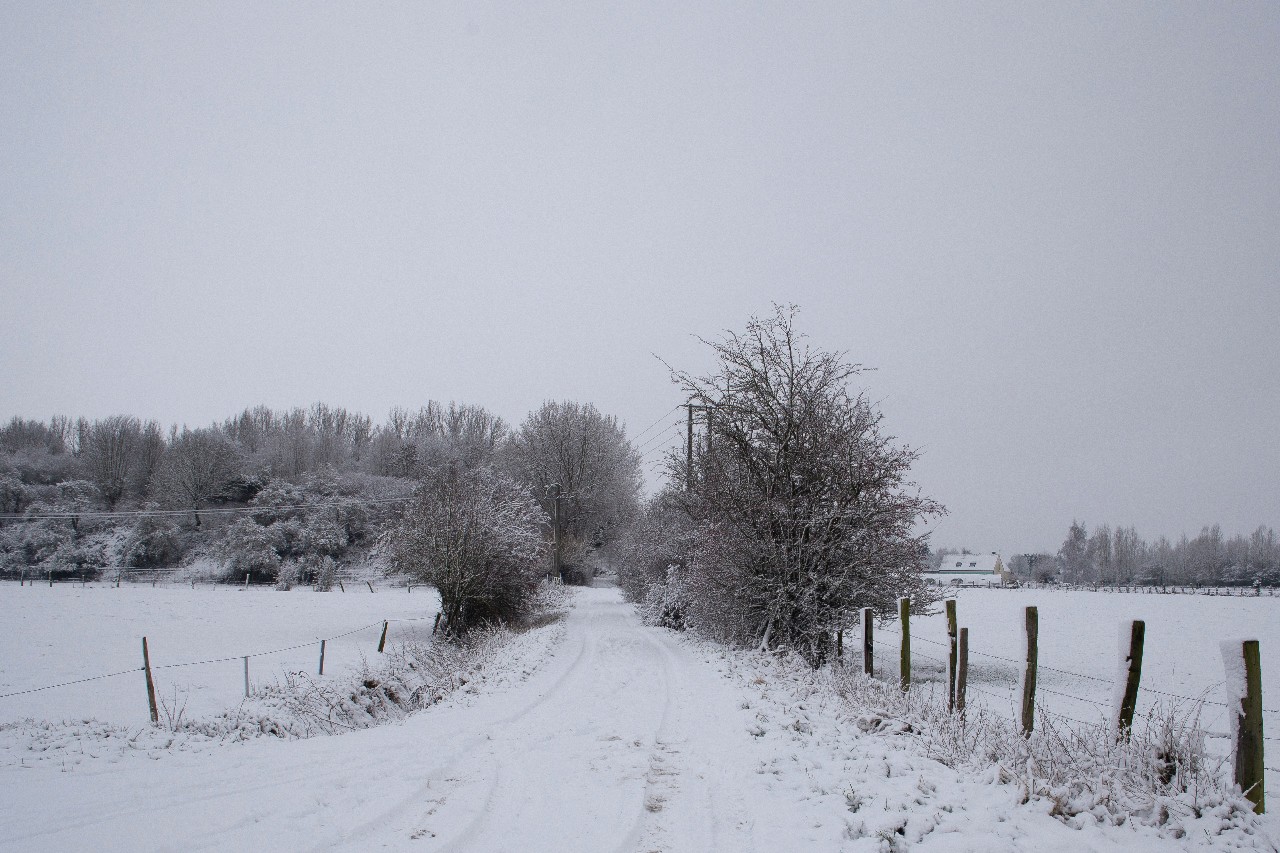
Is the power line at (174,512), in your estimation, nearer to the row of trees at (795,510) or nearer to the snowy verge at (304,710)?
the snowy verge at (304,710)

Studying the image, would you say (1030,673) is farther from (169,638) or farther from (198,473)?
(198,473)

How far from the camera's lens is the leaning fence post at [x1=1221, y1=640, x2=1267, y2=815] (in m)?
4.29

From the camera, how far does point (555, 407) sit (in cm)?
5828

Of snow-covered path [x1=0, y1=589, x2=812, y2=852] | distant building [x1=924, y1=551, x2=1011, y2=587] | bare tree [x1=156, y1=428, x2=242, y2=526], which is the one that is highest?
bare tree [x1=156, y1=428, x2=242, y2=526]

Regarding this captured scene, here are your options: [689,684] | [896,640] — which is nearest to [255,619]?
[689,684]

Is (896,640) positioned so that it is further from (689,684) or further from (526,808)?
(526,808)

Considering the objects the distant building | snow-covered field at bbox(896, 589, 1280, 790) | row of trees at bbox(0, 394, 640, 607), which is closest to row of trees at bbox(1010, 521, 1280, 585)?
the distant building

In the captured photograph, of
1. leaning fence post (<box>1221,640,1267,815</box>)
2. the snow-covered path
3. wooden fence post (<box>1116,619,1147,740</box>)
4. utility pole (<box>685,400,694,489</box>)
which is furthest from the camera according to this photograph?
utility pole (<box>685,400,694,489</box>)

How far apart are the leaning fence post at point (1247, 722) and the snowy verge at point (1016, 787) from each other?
0.13 metres

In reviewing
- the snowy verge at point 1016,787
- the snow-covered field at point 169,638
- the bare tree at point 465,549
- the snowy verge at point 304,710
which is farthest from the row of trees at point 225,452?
the snowy verge at point 1016,787

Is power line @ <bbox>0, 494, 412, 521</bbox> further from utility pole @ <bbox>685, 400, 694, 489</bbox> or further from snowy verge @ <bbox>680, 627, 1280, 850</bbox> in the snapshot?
snowy verge @ <bbox>680, 627, 1280, 850</bbox>

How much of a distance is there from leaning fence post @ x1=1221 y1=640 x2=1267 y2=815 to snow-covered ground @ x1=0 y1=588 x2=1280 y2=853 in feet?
0.72

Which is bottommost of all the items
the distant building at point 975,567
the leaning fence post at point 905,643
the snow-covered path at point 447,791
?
the distant building at point 975,567

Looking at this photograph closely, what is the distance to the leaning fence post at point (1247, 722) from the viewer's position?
429 cm
